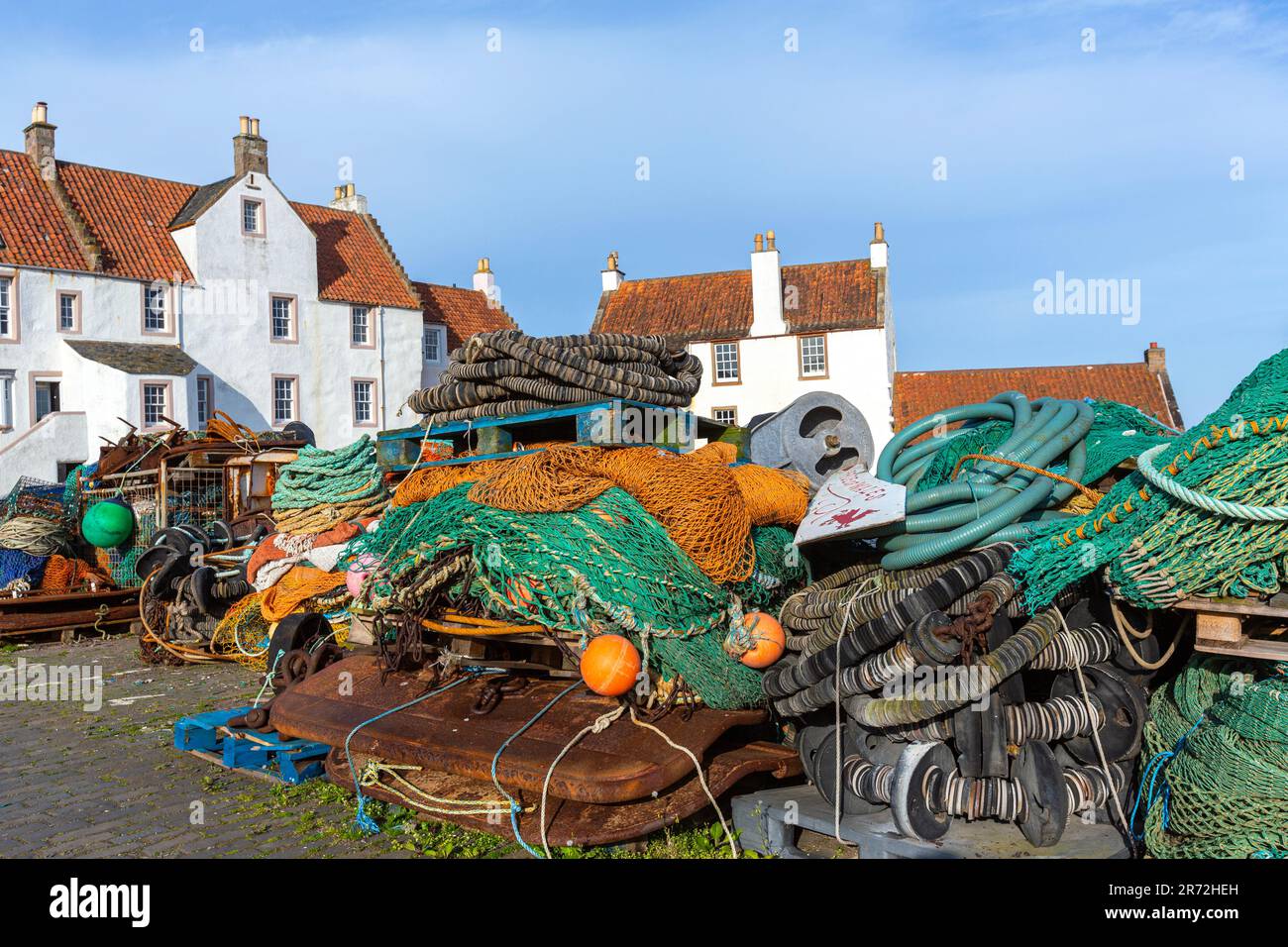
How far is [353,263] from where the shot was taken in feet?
113

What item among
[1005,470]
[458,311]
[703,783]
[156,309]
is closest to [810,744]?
[703,783]

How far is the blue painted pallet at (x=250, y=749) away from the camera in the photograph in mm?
5789

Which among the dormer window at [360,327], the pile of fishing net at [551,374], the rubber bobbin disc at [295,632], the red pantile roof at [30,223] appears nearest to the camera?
the pile of fishing net at [551,374]

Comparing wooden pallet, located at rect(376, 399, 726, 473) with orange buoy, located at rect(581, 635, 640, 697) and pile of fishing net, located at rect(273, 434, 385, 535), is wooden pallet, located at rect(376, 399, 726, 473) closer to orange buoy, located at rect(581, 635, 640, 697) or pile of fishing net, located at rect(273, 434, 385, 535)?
orange buoy, located at rect(581, 635, 640, 697)

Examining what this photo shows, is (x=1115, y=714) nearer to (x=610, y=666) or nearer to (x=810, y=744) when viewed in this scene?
(x=810, y=744)

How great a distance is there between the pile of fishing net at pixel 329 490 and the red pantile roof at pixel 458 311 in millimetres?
28460

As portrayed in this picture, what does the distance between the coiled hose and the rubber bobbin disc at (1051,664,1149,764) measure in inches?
26.7

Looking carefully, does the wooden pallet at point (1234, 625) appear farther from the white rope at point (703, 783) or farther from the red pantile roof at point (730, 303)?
the red pantile roof at point (730, 303)

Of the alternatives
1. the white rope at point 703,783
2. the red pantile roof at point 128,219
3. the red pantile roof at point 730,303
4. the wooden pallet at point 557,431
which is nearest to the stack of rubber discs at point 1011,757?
the white rope at point 703,783

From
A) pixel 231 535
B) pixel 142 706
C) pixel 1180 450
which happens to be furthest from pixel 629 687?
pixel 231 535

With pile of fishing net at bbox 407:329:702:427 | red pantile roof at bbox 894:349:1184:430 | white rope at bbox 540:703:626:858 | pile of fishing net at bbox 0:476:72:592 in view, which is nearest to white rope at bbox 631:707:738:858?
white rope at bbox 540:703:626:858

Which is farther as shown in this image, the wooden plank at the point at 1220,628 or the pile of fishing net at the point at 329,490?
the pile of fishing net at the point at 329,490
